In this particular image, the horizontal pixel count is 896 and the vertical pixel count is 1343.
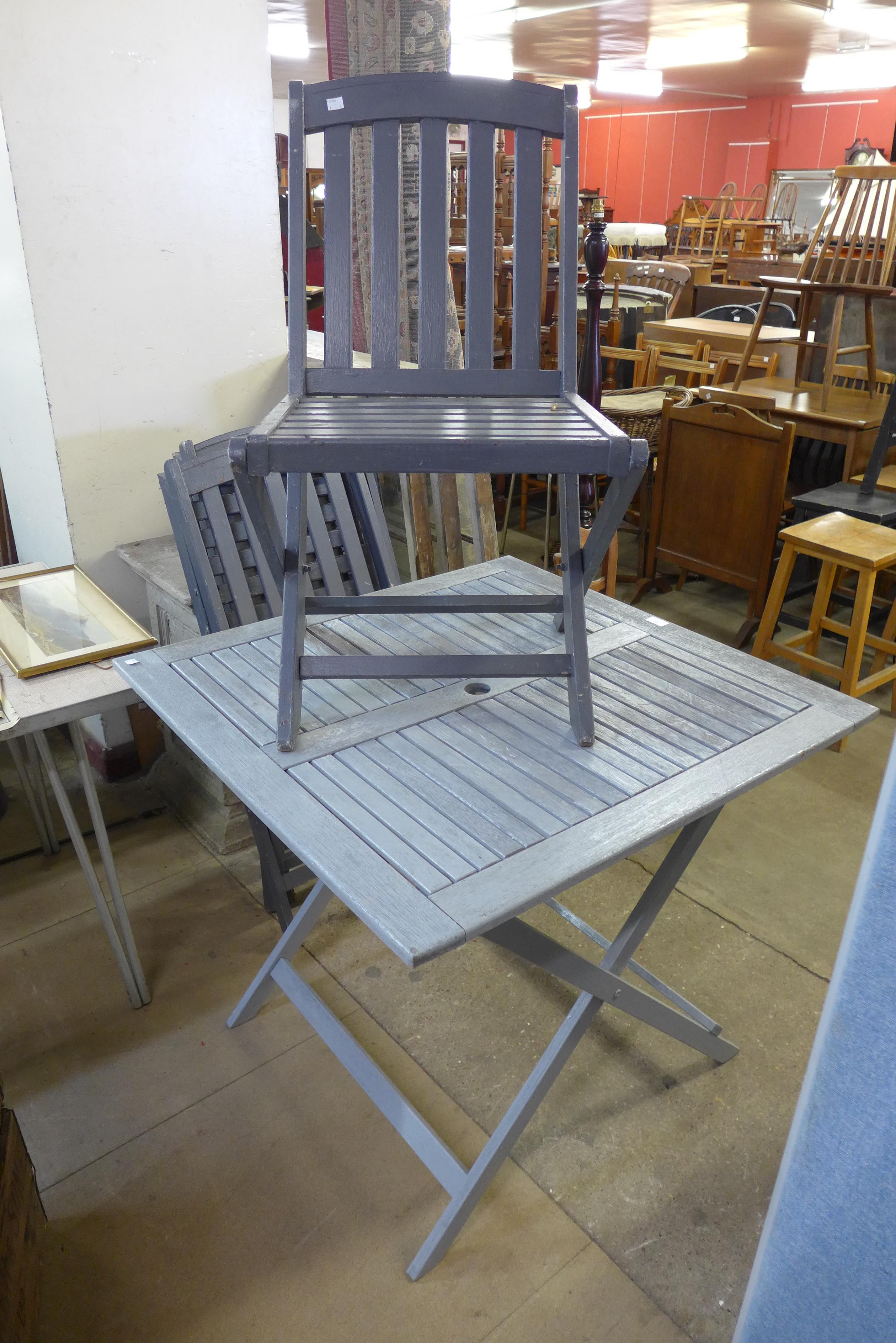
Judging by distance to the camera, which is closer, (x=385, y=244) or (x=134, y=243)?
(x=385, y=244)

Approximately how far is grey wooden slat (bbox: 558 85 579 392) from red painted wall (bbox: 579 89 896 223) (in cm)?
1192

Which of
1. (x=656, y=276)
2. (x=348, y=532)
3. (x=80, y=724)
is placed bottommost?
(x=80, y=724)

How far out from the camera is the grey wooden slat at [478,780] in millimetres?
1137

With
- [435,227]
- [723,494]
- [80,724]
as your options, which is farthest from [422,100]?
[723,494]

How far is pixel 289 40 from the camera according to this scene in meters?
8.46

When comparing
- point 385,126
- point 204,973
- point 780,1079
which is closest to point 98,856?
point 204,973

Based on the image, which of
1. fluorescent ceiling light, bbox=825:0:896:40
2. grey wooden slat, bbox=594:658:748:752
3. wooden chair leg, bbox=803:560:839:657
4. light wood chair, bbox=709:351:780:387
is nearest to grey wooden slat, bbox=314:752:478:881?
grey wooden slat, bbox=594:658:748:752

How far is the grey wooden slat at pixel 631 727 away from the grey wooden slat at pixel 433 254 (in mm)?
532

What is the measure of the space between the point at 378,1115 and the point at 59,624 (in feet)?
4.08

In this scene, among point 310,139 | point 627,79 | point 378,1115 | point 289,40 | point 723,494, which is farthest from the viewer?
point 627,79

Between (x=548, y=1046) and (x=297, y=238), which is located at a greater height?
(x=297, y=238)

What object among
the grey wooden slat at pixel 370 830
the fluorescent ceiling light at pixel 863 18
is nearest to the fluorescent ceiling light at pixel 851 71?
the fluorescent ceiling light at pixel 863 18

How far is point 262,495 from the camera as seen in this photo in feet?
4.37

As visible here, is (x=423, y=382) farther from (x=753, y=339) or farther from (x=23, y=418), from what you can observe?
(x=753, y=339)
